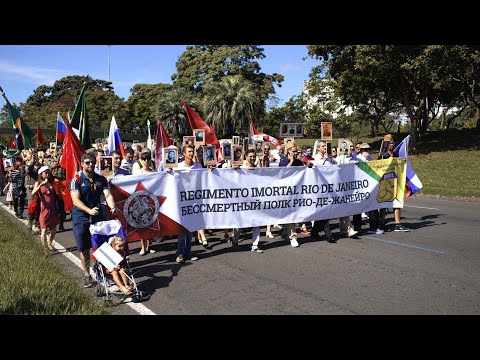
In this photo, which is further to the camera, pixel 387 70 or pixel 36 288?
pixel 387 70

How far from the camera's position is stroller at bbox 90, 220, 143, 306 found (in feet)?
19.4

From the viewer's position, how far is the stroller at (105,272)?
5.91 meters

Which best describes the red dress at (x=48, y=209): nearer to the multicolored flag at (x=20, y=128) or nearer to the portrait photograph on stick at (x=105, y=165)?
the portrait photograph on stick at (x=105, y=165)

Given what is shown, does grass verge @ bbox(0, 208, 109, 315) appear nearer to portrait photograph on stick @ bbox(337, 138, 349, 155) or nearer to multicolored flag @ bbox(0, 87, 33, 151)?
multicolored flag @ bbox(0, 87, 33, 151)

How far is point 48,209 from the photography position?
28.1 ft

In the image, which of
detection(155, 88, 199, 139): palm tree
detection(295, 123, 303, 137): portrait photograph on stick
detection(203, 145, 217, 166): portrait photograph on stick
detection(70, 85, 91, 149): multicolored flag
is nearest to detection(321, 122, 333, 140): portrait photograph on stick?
detection(295, 123, 303, 137): portrait photograph on stick

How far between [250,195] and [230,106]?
113ft

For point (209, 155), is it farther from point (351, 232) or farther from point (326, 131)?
point (326, 131)

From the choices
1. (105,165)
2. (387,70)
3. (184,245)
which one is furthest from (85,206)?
(387,70)

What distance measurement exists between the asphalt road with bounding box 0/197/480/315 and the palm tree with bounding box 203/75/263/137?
32441 millimetres

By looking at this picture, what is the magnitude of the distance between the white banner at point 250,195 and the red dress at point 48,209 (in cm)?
184
